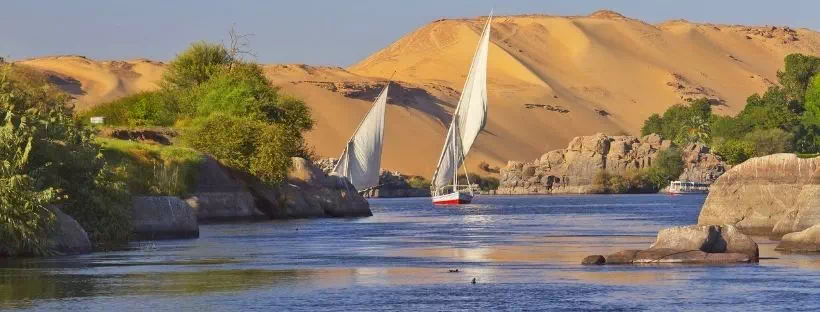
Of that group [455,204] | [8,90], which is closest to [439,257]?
[8,90]

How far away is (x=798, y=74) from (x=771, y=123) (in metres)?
6.47

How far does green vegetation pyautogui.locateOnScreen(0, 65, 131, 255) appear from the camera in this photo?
3494 centimetres

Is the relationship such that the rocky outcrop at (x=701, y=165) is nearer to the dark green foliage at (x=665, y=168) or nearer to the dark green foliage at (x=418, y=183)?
the dark green foliage at (x=665, y=168)

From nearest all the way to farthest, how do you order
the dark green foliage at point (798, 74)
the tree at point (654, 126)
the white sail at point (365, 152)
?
the white sail at point (365, 152) < the dark green foliage at point (798, 74) < the tree at point (654, 126)

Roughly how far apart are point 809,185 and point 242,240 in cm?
1470

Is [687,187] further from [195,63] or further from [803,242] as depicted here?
[803,242]

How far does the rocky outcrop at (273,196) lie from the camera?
60781 millimetres

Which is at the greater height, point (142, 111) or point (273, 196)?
point (142, 111)

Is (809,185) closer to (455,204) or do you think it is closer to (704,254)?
(704,254)

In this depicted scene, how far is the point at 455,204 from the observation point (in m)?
102

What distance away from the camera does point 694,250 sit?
33.3 m

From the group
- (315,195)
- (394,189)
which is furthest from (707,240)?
(394,189)

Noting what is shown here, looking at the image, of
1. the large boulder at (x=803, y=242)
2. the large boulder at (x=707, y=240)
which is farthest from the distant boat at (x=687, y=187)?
the large boulder at (x=707, y=240)

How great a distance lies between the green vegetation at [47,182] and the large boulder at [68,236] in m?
0.43
